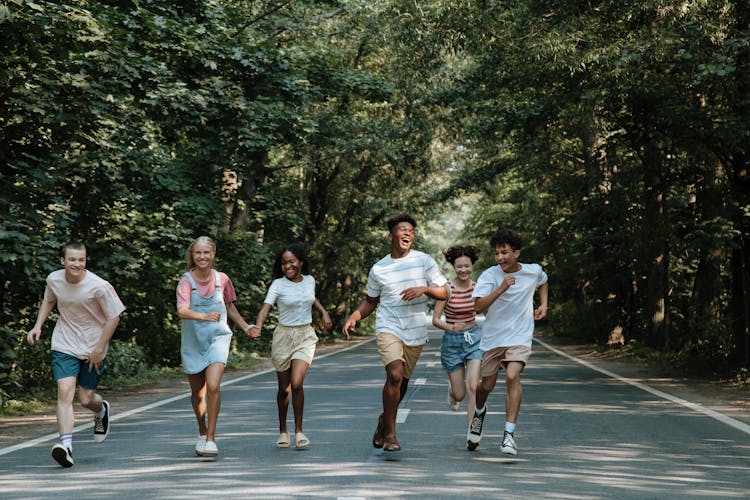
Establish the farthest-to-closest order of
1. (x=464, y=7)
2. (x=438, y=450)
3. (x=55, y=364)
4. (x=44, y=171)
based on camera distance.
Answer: (x=464, y=7) < (x=44, y=171) < (x=438, y=450) < (x=55, y=364)

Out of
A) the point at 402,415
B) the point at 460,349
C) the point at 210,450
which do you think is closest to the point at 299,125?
the point at 402,415

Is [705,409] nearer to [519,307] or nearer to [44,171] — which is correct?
[519,307]

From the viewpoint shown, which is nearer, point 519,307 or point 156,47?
point 519,307

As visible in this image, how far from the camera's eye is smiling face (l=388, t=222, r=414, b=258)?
7848 mm

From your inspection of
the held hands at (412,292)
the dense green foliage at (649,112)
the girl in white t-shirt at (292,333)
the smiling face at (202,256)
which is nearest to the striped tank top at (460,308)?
the held hands at (412,292)

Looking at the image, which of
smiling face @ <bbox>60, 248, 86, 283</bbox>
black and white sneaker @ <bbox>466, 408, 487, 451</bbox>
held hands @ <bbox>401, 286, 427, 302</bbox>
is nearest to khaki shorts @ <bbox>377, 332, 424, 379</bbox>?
held hands @ <bbox>401, 286, 427, 302</bbox>

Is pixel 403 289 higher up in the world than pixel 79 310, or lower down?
higher up

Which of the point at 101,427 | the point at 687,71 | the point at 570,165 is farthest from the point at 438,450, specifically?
the point at 570,165

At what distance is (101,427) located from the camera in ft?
27.5

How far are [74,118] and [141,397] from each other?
14.9 ft

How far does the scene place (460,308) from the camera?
8797mm

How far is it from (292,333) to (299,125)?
435 inches

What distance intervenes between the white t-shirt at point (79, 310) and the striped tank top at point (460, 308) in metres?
3.03

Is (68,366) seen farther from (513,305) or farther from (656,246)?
(656,246)
